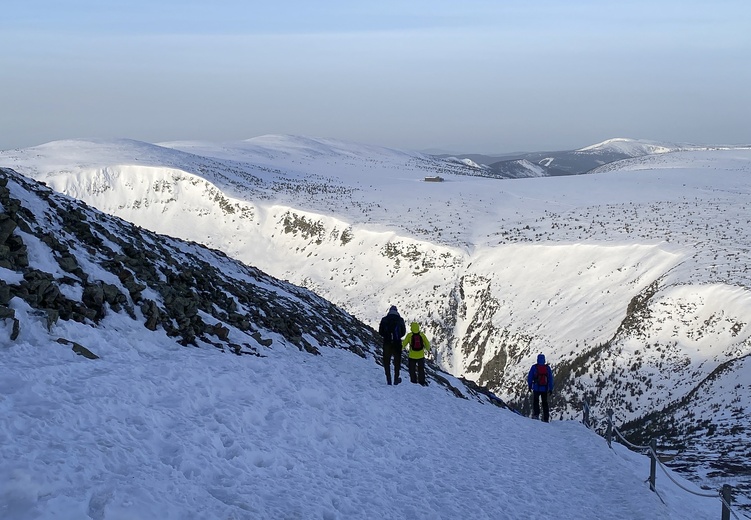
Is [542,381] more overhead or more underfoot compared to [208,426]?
more underfoot

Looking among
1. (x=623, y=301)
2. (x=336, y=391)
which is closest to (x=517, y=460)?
(x=336, y=391)

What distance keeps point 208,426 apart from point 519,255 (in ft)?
128

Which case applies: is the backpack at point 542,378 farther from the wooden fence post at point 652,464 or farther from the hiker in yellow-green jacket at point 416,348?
the wooden fence post at point 652,464

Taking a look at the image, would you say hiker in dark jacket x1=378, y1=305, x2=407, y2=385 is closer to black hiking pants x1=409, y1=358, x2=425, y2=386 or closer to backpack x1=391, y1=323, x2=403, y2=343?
backpack x1=391, y1=323, x2=403, y2=343

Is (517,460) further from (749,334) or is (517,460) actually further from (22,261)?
(749,334)

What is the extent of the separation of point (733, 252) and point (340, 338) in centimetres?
2598

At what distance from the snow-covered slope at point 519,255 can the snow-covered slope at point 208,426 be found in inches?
266

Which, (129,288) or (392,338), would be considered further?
(392,338)

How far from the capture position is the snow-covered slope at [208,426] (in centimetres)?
603

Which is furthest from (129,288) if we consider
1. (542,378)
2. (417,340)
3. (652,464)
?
(542,378)

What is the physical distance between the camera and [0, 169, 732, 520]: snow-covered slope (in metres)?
6.03

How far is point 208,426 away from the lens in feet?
26.0

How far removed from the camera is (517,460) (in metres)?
10.7

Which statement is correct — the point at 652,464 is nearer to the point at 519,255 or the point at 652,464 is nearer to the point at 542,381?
the point at 542,381
